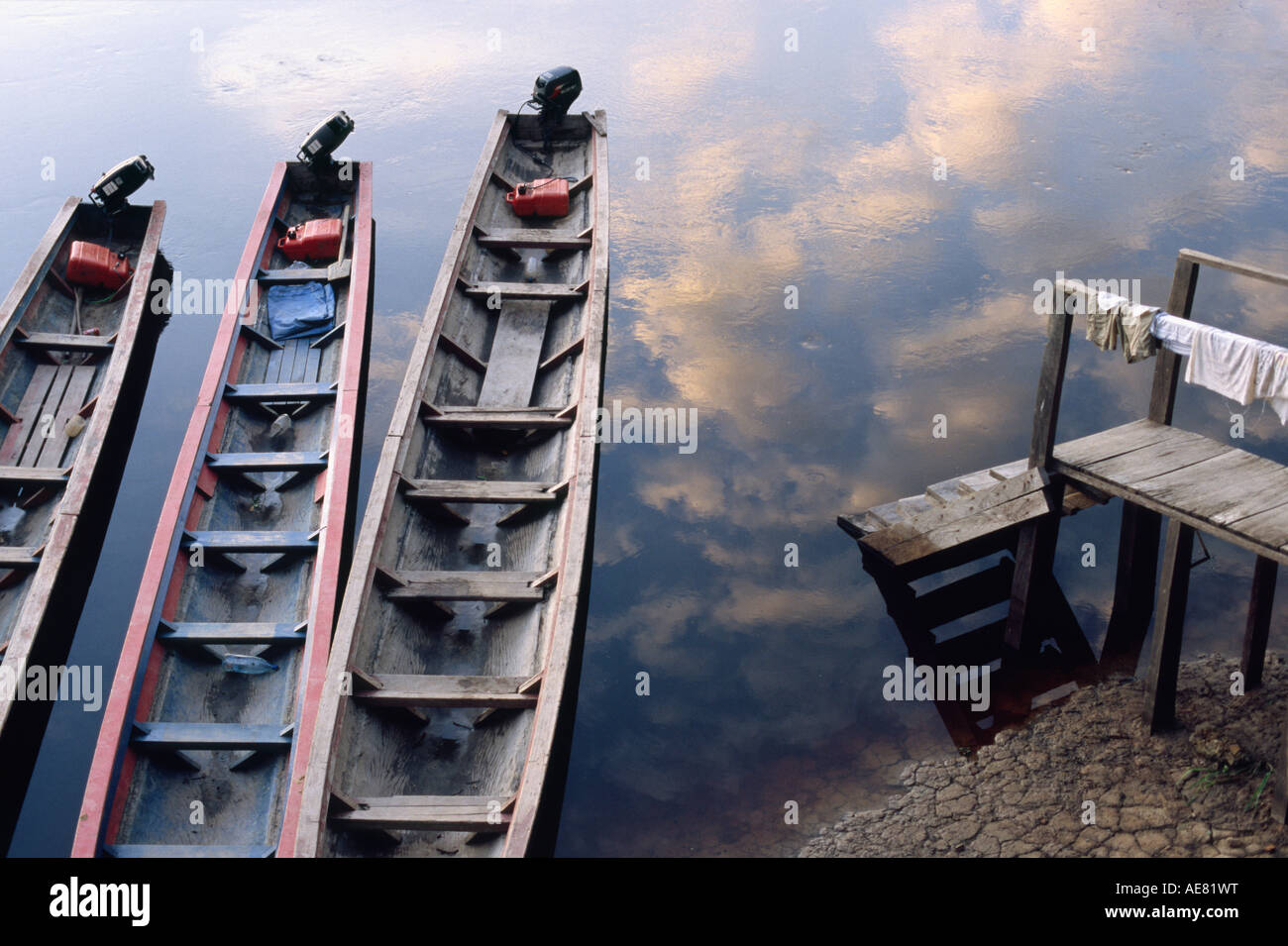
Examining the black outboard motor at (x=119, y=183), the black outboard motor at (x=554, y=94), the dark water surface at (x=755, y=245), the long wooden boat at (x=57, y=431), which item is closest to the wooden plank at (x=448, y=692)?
the dark water surface at (x=755, y=245)

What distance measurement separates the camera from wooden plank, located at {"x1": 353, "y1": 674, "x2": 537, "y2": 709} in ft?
22.4

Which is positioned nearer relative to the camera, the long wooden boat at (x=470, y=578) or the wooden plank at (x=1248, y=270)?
the long wooden boat at (x=470, y=578)

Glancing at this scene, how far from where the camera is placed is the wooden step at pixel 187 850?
6309 mm

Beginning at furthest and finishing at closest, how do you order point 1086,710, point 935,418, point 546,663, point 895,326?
point 895,326 < point 935,418 < point 1086,710 < point 546,663

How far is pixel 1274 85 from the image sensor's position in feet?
53.3

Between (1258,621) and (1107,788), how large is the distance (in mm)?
1652

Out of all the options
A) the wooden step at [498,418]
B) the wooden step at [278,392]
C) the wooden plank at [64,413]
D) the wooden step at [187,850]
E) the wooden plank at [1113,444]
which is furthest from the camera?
the wooden step at [278,392]

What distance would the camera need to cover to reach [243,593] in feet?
27.9

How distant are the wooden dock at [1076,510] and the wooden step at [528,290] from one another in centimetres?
371

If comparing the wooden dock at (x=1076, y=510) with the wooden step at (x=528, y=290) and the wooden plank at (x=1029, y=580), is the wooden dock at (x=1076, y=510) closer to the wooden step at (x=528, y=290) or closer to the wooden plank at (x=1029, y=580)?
the wooden plank at (x=1029, y=580)

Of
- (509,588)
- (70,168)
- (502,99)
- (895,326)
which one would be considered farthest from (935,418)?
(70,168)
